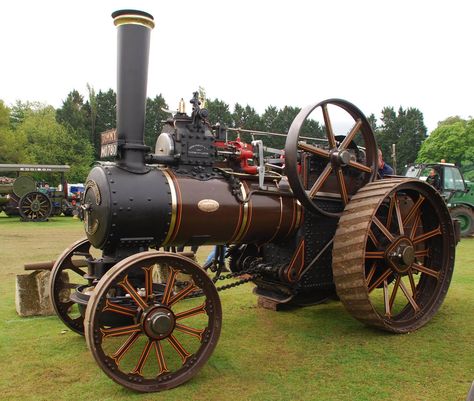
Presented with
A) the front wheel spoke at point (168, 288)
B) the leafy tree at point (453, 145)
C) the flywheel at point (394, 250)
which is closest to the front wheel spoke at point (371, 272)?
the flywheel at point (394, 250)

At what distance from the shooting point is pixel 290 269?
4.12 meters

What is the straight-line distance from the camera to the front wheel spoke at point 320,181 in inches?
161

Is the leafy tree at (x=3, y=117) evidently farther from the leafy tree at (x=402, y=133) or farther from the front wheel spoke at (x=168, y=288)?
the front wheel spoke at (x=168, y=288)

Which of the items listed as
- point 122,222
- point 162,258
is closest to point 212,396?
point 162,258

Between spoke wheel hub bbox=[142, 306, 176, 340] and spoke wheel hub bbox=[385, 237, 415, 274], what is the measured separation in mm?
2108

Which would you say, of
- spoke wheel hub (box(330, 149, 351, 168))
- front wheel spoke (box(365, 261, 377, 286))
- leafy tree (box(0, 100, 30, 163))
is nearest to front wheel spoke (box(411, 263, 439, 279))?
front wheel spoke (box(365, 261, 377, 286))

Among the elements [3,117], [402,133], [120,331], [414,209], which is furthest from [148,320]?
[402,133]

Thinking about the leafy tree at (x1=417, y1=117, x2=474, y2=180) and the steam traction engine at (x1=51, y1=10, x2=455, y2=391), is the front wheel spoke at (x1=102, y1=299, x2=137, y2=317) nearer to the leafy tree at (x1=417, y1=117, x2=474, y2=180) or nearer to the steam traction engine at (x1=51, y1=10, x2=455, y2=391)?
the steam traction engine at (x1=51, y1=10, x2=455, y2=391)

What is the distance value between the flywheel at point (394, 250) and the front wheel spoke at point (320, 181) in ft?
1.00

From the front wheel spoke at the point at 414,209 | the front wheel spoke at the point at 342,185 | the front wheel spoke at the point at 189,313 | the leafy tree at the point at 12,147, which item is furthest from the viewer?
the leafy tree at the point at 12,147

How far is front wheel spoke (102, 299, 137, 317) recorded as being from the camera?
9.75 feet

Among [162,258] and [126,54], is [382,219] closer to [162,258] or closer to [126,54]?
[162,258]

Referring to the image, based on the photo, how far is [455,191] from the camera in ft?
40.7

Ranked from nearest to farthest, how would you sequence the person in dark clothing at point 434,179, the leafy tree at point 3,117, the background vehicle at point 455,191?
the person in dark clothing at point 434,179 < the background vehicle at point 455,191 < the leafy tree at point 3,117
